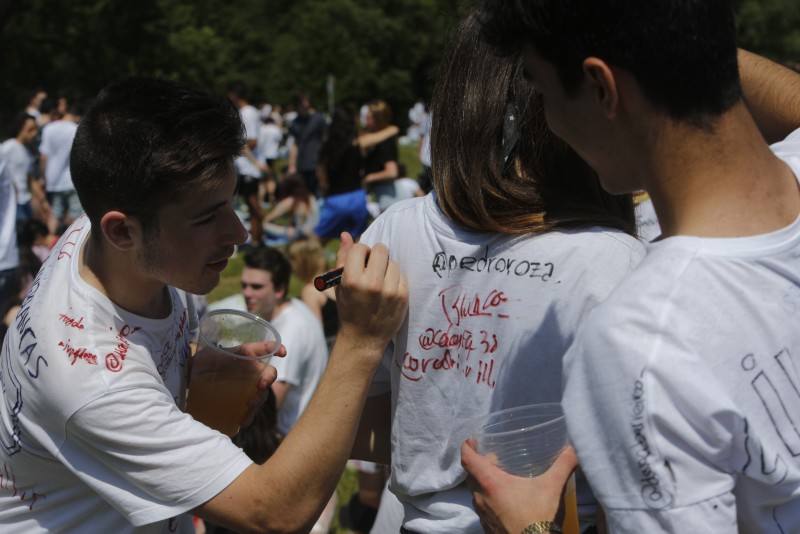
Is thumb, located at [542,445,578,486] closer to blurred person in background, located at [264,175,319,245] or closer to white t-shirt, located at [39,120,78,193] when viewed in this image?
blurred person in background, located at [264,175,319,245]

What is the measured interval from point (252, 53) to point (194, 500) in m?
51.3

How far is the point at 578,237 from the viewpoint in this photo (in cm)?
174

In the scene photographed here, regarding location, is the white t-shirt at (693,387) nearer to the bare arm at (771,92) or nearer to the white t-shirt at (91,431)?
the bare arm at (771,92)

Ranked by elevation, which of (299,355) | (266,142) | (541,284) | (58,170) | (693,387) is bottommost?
(266,142)

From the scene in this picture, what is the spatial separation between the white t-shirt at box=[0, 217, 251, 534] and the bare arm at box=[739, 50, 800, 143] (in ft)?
4.31

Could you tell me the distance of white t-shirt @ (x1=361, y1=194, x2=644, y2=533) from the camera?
173 centimetres


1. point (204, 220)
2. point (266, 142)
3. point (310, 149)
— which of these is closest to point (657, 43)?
point (204, 220)

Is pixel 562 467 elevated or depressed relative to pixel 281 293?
elevated

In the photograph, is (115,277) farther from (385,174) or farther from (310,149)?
(310,149)

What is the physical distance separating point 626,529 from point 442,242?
0.72 meters

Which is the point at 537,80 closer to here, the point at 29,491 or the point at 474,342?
the point at 474,342

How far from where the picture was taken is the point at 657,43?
1.30 meters

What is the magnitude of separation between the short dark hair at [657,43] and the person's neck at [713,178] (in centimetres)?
3

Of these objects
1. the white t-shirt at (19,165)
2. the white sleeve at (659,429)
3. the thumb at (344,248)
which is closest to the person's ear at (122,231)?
the thumb at (344,248)
